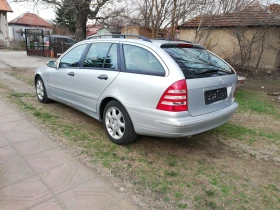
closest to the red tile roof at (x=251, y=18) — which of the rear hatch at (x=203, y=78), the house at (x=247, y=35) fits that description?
the house at (x=247, y=35)

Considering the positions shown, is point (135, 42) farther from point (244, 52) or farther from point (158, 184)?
point (244, 52)

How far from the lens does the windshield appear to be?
2811mm

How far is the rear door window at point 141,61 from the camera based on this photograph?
2.79 meters

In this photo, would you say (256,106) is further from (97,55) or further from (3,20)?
(3,20)

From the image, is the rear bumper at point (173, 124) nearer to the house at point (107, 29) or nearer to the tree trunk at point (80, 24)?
the tree trunk at point (80, 24)

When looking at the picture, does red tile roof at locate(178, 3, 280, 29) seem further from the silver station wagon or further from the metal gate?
the metal gate

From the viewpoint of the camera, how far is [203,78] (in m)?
2.82

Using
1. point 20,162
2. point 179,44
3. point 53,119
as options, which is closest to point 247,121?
point 179,44

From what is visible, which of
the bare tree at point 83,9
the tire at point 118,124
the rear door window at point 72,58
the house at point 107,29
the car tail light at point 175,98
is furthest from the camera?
the house at point 107,29

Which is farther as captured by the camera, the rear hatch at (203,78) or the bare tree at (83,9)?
the bare tree at (83,9)

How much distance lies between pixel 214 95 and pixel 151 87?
0.92 m

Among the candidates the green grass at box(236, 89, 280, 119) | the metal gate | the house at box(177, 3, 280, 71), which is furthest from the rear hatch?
the metal gate

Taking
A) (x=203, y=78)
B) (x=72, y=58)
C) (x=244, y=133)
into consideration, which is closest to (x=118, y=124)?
(x=203, y=78)

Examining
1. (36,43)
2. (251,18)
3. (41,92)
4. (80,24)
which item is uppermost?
(251,18)
